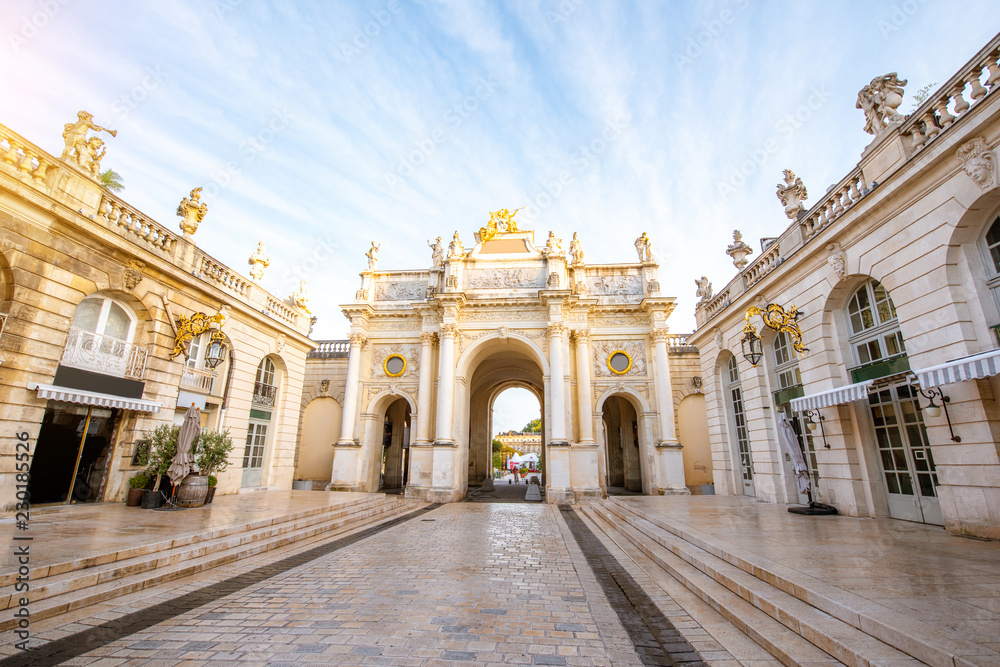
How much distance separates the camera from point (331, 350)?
2355cm

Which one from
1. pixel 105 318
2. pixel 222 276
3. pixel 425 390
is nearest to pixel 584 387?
pixel 425 390

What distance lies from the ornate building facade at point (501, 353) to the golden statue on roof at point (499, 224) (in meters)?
0.08

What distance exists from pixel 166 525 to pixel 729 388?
15.4m

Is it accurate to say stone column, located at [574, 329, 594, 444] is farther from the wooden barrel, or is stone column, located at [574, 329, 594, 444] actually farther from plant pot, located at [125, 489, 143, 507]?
plant pot, located at [125, 489, 143, 507]

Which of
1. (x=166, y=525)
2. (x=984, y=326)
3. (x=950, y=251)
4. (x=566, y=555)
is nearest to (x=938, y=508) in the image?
(x=984, y=326)

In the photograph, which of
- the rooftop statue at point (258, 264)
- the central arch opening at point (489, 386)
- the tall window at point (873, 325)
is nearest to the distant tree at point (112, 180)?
the rooftop statue at point (258, 264)

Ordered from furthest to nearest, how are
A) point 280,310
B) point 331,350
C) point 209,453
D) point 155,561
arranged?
1. point 331,350
2. point 280,310
3. point 209,453
4. point 155,561

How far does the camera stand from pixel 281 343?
54.8 ft

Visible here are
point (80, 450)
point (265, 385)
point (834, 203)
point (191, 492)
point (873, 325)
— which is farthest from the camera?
point (265, 385)

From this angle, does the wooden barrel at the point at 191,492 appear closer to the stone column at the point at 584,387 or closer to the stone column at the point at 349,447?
the stone column at the point at 349,447

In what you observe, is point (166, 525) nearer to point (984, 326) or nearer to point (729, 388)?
point (984, 326)

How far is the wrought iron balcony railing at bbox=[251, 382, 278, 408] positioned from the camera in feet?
51.2

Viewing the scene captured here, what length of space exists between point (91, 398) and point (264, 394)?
6.68 metres

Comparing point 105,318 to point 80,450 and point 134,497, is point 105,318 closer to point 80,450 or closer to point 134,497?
point 80,450
